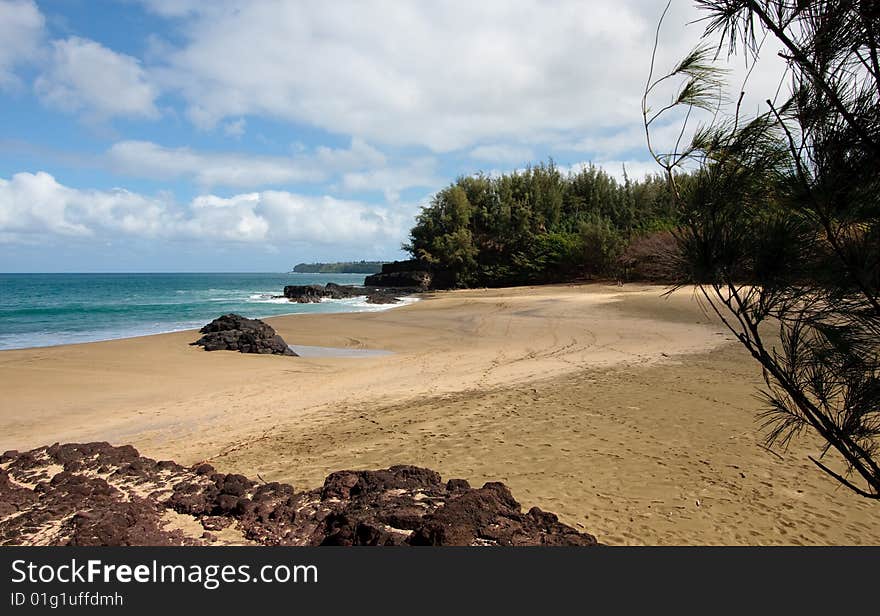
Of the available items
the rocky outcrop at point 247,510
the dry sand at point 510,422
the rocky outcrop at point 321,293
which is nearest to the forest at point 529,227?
the rocky outcrop at point 321,293

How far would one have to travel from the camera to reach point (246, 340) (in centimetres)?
1318

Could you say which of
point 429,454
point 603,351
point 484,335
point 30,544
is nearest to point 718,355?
point 603,351

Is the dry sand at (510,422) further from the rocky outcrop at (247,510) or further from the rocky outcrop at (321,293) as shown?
the rocky outcrop at (321,293)

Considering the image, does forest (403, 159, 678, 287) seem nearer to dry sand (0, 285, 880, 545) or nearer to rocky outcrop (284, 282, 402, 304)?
rocky outcrop (284, 282, 402, 304)

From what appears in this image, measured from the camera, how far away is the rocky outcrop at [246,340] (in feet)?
41.9

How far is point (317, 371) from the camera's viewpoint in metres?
10.5

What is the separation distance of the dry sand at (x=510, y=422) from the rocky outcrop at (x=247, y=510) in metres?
0.60

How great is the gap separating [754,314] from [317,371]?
9177 mm

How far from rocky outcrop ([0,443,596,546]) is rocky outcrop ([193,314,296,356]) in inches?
325

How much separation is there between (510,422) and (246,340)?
911 centimetres

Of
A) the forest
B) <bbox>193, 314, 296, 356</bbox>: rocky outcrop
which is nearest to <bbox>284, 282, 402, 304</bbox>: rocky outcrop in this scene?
the forest

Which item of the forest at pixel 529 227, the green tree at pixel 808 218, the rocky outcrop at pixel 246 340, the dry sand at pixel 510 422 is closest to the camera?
the green tree at pixel 808 218

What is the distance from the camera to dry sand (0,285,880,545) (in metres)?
4.02

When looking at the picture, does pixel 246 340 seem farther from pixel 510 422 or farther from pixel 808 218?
pixel 808 218
